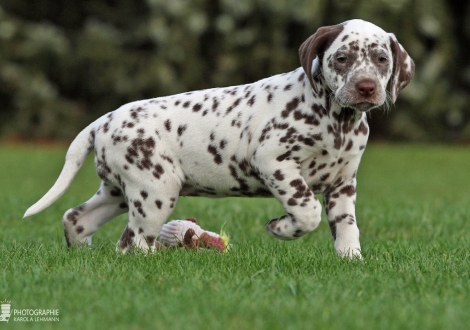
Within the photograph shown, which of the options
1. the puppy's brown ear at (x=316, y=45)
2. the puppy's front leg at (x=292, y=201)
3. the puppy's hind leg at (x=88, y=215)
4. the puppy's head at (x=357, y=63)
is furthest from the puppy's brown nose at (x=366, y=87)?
the puppy's hind leg at (x=88, y=215)

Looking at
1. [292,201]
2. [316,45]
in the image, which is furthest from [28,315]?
[316,45]

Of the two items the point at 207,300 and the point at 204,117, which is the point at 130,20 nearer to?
the point at 204,117

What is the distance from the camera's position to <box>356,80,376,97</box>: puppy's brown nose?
497 centimetres

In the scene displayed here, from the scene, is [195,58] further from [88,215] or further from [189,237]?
[189,237]

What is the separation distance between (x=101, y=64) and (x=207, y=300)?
16953 millimetres

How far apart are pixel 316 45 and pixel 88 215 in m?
2.15

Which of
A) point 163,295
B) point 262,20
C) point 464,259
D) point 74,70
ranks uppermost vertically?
point 163,295

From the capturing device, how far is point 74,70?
68.3 feet

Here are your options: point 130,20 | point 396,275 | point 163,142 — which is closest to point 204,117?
point 163,142

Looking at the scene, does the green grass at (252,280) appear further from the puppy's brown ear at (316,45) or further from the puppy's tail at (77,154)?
the puppy's brown ear at (316,45)

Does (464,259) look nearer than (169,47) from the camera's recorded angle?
Yes

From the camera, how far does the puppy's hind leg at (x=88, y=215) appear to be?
6.09m

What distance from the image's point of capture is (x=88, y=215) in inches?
240

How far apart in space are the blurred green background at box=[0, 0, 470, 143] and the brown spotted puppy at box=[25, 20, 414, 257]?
13653mm
